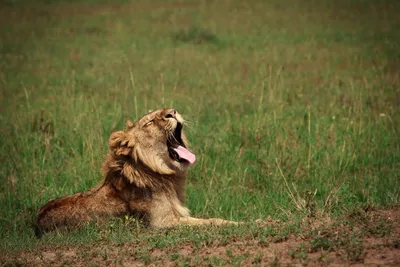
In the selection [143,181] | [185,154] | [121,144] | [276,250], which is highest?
[121,144]

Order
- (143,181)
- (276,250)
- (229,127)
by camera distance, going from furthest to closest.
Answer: (229,127)
(143,181)
(276,250)

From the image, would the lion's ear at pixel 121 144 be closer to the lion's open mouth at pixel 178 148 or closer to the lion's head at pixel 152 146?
the lion's head at pixel 152 146

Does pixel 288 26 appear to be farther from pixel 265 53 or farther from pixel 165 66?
pixel 165 66

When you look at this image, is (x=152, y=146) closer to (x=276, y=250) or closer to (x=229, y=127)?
(x=276, y=250)

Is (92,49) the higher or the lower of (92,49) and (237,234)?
the higher

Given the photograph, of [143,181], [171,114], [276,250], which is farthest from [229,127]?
[276,250]

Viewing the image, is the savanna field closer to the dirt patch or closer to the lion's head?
the dirt patch

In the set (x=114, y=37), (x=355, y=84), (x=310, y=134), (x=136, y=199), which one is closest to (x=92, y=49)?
(x=114, y=37)

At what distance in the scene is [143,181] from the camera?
6.25 metres

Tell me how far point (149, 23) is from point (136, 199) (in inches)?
495

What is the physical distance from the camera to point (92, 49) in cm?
1522

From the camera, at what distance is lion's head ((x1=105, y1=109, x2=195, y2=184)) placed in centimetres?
A: 626

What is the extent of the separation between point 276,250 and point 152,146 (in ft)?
6.94

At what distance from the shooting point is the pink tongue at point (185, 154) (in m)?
6.32
